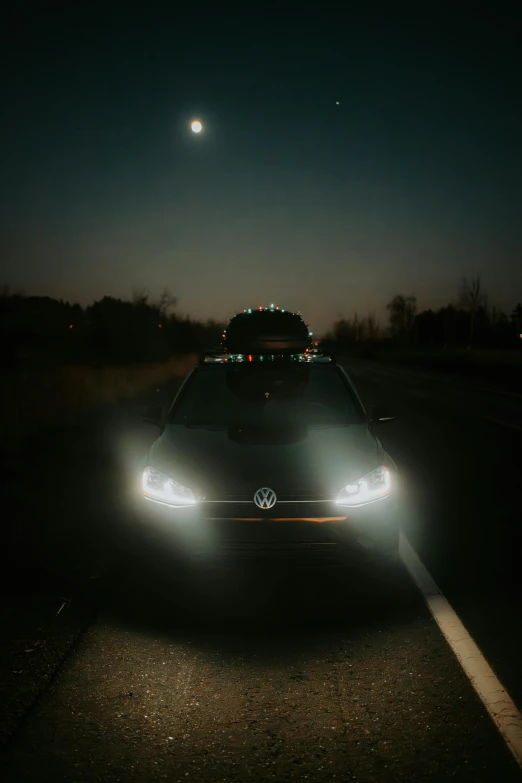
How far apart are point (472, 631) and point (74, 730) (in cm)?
236

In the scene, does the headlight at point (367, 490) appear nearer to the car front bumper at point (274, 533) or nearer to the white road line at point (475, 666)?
the car front bumper at point (274, 533)

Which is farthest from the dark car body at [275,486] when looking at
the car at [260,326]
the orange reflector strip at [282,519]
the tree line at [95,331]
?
the tree line at [95,331]

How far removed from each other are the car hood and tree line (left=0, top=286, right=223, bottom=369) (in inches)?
826

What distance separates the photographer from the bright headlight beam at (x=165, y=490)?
17.2 feet

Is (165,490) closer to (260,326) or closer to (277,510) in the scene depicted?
(277,510)

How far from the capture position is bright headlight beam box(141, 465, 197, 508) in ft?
17.2

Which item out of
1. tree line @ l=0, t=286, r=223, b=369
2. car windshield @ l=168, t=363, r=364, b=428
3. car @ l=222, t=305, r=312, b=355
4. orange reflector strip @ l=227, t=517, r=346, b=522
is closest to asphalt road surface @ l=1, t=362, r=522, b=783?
orange reflector strip @ l=227, t=517, r=346, b=522

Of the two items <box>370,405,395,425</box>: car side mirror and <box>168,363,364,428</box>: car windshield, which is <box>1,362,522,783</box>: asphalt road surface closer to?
<box>370,405,395,425</box>: car side mirror

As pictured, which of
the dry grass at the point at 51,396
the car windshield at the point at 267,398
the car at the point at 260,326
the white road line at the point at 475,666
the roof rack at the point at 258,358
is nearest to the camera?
the white road line at the point at 475,666

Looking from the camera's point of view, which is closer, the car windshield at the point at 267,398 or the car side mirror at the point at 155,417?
the car windshield at the point at 267,398

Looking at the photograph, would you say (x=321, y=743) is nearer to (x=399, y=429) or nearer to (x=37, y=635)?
(x=37, y=635)

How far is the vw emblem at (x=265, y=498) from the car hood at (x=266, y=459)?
Answer: 4 cm

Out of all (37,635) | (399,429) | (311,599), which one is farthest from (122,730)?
(399,429)

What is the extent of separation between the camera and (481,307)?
139m
